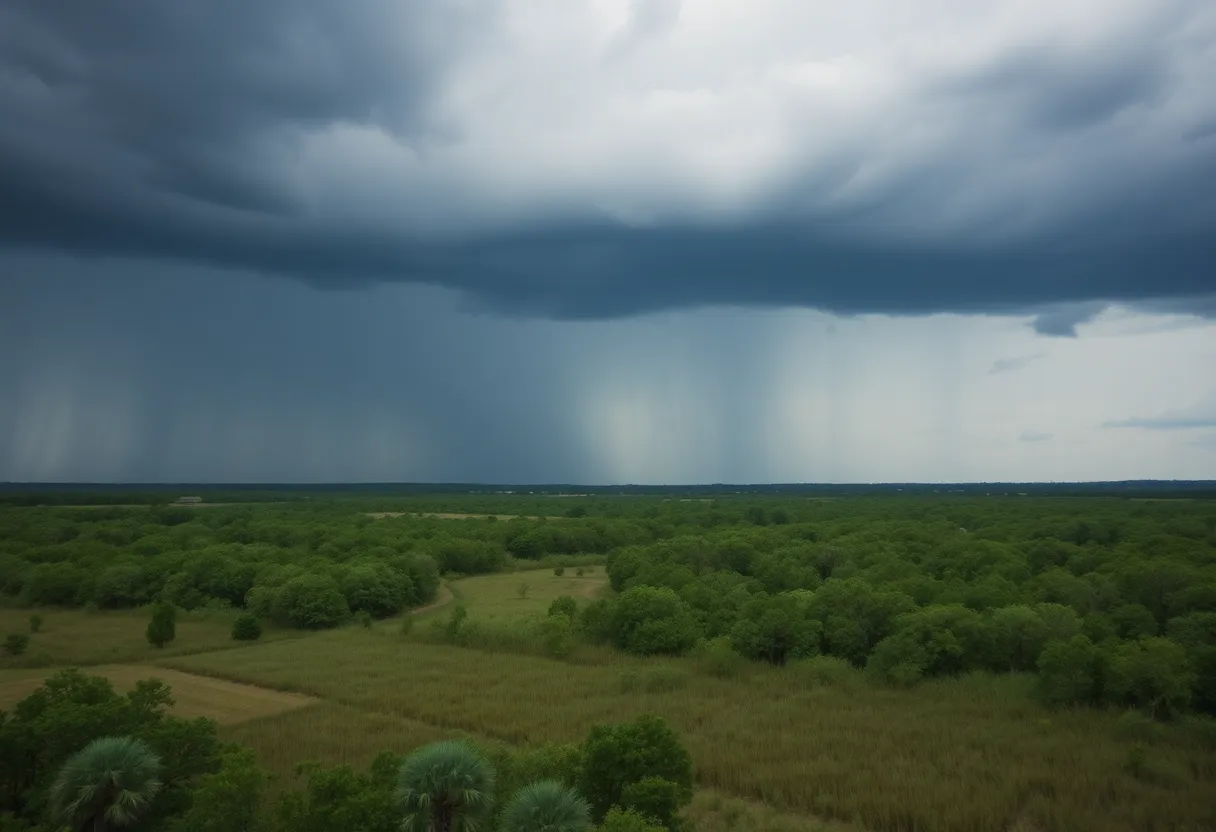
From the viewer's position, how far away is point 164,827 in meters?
19.9

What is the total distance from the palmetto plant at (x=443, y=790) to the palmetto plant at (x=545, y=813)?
2.56ft

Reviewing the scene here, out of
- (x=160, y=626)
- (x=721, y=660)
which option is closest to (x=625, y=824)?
(x=721, y=660)

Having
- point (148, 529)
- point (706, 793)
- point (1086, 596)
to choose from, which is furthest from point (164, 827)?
point (148, 529)

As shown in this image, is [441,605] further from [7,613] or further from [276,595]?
[7,613]

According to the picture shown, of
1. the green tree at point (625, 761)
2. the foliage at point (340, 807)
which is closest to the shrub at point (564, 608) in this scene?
the green tree at point (625, 761)

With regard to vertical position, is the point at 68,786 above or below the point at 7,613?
above

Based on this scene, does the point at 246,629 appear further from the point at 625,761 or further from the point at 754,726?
the point at 625,761

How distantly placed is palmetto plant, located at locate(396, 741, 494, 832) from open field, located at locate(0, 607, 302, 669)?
4096 centimetres

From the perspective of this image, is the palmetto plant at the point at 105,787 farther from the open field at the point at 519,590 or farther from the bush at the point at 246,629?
the bush at the point at 246,629

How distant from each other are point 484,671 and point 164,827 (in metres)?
25.5

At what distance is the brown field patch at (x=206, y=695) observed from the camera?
3628cm

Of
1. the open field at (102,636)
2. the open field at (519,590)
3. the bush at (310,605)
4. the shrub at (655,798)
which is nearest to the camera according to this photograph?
the shrub at (655,798)

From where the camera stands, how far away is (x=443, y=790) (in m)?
16.8

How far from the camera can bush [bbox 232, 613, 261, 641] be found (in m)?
57.8
